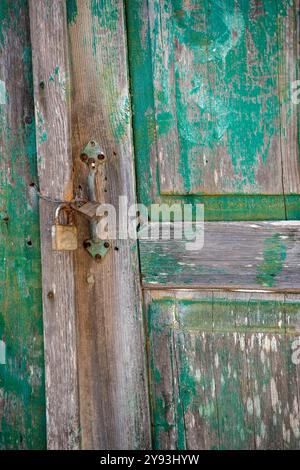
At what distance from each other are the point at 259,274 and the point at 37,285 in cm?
68

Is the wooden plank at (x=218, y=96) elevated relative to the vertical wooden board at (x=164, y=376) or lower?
elevated

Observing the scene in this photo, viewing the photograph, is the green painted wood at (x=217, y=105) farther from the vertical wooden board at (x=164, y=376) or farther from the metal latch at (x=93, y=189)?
the vertical wooden board at (x=164, y=376)

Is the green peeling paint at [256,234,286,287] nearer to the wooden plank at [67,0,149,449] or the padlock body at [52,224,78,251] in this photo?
Answer: the wooden plank at [67,0,149,449]

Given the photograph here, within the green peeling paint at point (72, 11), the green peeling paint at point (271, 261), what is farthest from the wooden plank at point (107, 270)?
the green peeling paint at point (271, 261)

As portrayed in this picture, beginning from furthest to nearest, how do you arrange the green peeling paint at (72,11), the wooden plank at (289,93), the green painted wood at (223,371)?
the green peeling paint at (72,11), the green painted wood at (223,371), the wooden plank at (289,93)

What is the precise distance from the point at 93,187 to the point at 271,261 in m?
0.55

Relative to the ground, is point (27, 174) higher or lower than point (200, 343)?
higher

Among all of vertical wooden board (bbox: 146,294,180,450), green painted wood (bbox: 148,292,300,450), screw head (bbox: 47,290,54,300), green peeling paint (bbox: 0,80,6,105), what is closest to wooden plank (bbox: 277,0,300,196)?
green painted wood (bbox: 148,292,300,450)

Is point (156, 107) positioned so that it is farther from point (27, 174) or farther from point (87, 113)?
point (27, 174)

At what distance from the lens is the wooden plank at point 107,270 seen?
6.07ft

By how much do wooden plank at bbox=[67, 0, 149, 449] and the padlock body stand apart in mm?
143

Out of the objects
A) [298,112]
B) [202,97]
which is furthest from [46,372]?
[298,112]

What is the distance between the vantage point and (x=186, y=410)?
1.86 metres

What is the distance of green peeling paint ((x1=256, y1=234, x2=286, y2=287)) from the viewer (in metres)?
1.72
